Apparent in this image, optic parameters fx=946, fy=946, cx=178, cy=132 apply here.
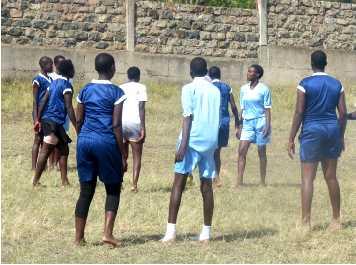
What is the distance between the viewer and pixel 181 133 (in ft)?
29.4

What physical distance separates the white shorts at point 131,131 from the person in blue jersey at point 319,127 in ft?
10.5

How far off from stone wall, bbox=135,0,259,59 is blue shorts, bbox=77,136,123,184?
14.0m

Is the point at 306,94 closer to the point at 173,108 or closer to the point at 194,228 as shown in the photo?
the point at 194,228

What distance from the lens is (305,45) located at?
24.3m

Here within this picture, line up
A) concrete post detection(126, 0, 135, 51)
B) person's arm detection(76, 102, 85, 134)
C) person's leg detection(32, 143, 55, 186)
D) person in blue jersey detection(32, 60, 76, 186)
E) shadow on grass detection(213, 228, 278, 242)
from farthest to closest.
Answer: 1. concrete post detection(126, 0, 135, 51)
2. person in blue jersey detection(32, 60, 76, 186)
3. person's leg detection(32, 143, 55, 186)
4. shadow on grass detection(213, 228, 278, 242)
5. person's arm detection(76, 102, 85, 134)

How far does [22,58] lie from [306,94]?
12.5 metres

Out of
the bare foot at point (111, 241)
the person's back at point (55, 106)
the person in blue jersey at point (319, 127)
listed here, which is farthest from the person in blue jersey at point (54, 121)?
the bare foot at point (111, 241)

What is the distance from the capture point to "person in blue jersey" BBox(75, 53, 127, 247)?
853cm

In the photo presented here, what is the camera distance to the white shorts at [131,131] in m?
12.5

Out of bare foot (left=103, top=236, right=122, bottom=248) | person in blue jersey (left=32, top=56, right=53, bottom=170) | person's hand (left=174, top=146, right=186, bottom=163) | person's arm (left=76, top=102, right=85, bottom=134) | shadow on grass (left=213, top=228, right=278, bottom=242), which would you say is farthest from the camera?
person in blue jersey (left=32, top=56, right=53, bottom=170)

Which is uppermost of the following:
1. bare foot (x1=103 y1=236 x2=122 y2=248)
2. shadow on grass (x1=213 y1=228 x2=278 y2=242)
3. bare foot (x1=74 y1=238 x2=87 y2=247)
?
bare foot (x1=103 y1=236 x2=122 y2=248)

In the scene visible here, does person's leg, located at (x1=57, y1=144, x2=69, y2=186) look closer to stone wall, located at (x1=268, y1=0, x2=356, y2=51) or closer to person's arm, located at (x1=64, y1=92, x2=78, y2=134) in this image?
person's arm, located at (x1=64, y1=92, x2=78, y2=134)

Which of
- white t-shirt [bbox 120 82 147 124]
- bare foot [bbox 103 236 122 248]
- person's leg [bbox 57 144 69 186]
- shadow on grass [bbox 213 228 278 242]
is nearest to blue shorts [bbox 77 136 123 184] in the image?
bare foot [bbox 103 236 122 248]

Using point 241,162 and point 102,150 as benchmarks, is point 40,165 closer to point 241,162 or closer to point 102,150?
point 241,162
